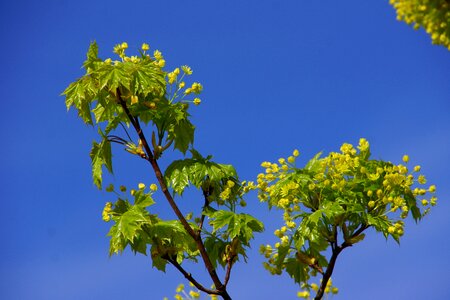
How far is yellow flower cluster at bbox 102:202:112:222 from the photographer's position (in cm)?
566

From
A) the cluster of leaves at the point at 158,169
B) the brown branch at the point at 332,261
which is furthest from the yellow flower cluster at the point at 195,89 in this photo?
the brown branch at the point at 332,261

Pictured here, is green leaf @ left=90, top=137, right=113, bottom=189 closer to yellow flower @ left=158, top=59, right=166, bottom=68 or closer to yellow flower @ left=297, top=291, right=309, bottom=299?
yellow flower @ left=158, top=59, right=166, bottom=68

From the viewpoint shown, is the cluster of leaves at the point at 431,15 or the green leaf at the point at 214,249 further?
the green leaf at the point at 214,249

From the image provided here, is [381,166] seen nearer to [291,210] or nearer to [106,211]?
[291,210]

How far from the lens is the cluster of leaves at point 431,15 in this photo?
397cm

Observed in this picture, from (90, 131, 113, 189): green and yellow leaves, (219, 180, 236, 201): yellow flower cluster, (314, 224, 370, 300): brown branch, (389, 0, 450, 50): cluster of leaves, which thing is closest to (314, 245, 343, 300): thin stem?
(314, 224, 370, 300): brown branch

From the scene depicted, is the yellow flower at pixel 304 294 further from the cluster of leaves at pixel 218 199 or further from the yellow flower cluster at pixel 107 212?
the yellow flower cluster at pixel 107 212

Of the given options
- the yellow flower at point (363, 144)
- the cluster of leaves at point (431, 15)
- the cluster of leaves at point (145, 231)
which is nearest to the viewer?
the cluster of leaves at point (431, 15)

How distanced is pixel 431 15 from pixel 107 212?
10.5ft

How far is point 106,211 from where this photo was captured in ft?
18.8

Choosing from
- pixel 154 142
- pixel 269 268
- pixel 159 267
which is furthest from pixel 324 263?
pixel 154 142

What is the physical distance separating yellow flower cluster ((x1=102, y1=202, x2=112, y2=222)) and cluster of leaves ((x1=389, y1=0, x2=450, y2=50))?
119 inches

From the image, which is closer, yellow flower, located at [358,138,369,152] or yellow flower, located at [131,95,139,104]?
yellow flower, located at [131,95,139,104]

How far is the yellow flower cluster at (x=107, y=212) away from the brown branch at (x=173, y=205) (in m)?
0.52
